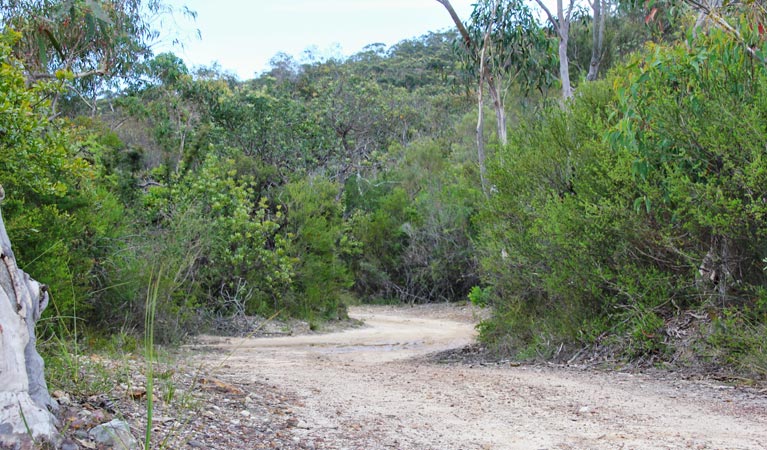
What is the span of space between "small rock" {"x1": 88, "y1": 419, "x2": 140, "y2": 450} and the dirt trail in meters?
1.07

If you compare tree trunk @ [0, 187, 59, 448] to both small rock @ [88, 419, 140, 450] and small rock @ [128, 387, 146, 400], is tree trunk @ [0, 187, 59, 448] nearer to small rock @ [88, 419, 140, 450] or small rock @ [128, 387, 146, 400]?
small rock @ [88, 419, 140, 450]

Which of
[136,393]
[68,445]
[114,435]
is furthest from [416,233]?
[68,445]

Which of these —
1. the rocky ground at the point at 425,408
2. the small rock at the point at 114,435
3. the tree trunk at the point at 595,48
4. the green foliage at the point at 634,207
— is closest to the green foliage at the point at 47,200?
the rocky ground at the point at 425,408

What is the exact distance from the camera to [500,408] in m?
7.01

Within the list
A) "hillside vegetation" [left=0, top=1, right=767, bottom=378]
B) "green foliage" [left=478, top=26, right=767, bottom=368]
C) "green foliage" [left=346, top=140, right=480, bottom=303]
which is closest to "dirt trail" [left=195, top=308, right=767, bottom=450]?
"green foliage" [left=478, top=26, right=767, bottom=368]

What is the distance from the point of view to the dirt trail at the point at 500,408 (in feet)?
18.4

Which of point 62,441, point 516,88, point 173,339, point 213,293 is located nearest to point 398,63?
point 516,88

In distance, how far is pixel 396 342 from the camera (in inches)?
677

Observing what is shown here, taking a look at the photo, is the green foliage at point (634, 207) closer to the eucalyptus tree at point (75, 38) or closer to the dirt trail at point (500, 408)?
the dirt trail at point (500, 408)

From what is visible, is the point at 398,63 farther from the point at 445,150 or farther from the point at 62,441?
the point at 62,441

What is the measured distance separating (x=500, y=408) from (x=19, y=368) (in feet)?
13.7

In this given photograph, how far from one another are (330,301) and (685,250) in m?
14.8

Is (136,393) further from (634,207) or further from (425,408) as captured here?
(634,207)

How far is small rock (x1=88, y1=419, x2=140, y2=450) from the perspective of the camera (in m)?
4.57
